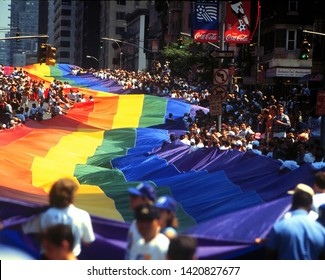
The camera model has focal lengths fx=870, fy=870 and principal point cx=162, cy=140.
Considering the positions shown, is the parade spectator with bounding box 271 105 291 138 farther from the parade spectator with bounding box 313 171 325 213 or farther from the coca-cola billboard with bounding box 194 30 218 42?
the parade spectator with bounding box 313 171 325 213

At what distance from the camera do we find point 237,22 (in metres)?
31.3

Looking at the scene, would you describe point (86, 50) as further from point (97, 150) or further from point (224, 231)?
point (224, 231)

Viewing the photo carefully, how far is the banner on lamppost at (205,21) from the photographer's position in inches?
1192

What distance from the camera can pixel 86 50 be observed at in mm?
185125

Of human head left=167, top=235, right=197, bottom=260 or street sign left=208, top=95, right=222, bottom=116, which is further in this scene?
street sign left=208, top=95, right=222, bottom=116

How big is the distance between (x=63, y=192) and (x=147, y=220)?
91cm

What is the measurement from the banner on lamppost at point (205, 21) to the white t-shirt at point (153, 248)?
22.8 metres

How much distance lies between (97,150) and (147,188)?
2096cm

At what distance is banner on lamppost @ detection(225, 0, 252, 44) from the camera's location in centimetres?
3075

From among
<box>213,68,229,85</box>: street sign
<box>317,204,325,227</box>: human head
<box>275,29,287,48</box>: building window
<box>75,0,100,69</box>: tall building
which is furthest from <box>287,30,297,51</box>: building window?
<box>75,0,100,69</box>: tall building

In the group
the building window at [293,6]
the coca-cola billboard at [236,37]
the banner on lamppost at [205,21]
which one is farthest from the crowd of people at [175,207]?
the building window at [293,6]

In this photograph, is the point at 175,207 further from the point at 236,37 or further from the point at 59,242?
the point at 236,37

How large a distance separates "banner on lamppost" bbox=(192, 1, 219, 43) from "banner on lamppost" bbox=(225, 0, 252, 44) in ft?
1.61
